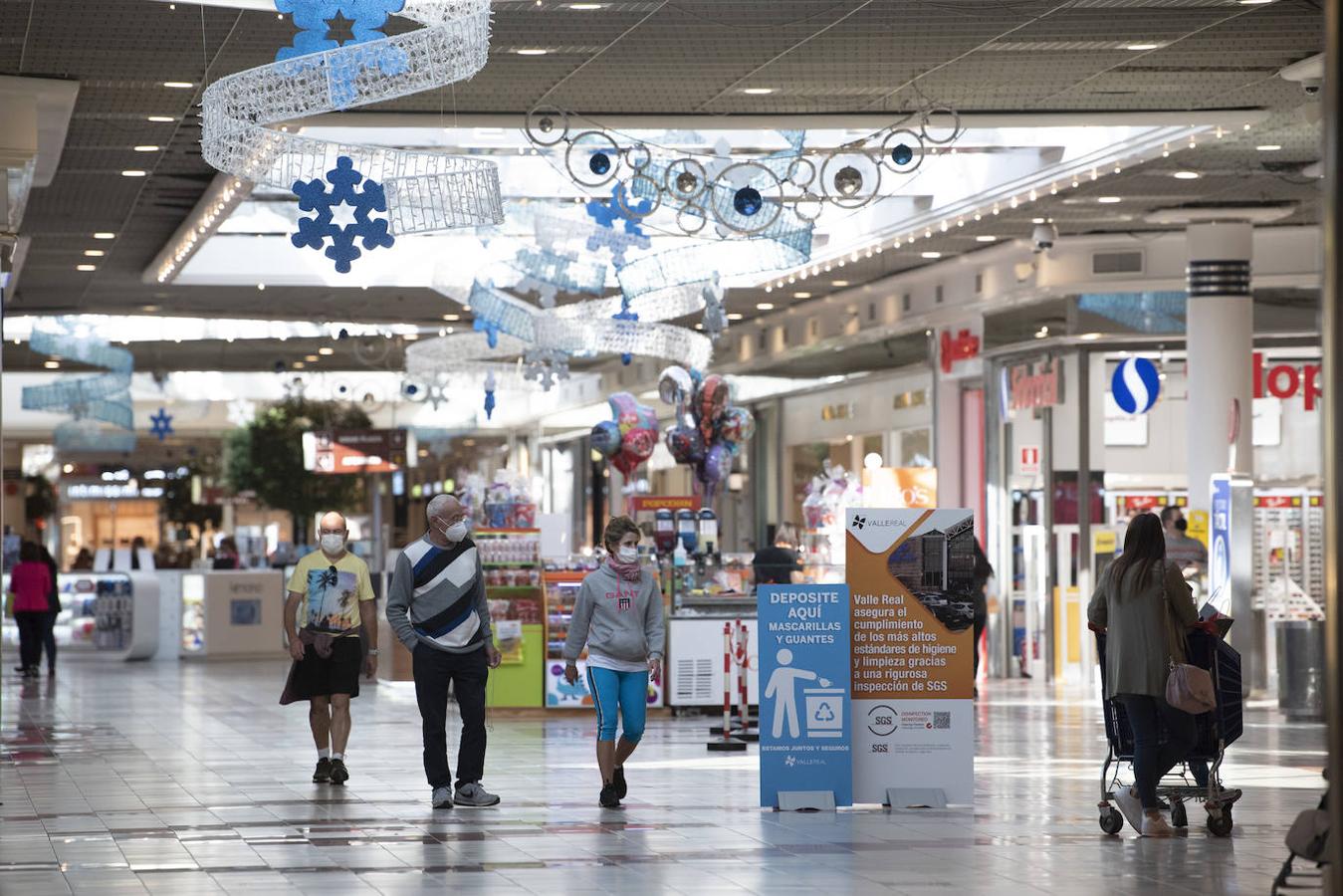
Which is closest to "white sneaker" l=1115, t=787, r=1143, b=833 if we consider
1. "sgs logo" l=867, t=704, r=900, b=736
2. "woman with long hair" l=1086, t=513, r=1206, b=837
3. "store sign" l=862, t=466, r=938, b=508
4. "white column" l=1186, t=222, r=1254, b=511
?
"woman with long hair" l=1086, t=513, r=1206, b=837

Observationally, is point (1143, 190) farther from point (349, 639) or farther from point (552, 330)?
point (349, 639)

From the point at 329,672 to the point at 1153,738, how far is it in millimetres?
4463

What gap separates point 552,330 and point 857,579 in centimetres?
813

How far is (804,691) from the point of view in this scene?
388 inches

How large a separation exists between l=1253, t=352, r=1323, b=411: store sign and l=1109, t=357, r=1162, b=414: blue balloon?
0.93 meters

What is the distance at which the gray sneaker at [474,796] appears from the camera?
982cm

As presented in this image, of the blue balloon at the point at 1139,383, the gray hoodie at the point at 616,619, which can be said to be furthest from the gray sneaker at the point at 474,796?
the blue balloon at the point at 1139,383

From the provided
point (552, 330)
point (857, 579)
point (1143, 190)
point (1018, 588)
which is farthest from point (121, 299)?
point (857, 579)

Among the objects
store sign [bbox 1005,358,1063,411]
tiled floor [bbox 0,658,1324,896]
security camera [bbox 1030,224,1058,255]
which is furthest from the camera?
store sign [bbox 1005,358,1063,411]

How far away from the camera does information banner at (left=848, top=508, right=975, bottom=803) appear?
9984mm

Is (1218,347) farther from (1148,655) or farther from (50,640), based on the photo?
(50,640)

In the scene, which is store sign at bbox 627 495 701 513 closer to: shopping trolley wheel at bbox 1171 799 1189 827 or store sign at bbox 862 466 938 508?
store sign at bbox 862 466 938 508

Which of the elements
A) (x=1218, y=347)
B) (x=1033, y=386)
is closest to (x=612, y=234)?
(x=1218, y=347)

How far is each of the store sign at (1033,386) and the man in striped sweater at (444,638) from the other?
11.6 m
